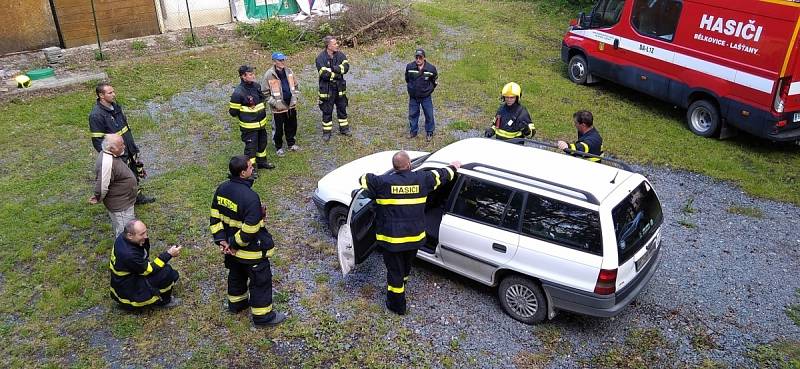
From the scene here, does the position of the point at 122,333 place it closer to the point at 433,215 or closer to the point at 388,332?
the point at 388,332

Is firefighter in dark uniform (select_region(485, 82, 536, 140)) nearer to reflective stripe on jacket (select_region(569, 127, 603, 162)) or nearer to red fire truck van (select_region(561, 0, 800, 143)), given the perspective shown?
reflective stripe on jacket (select_region(569, 127, 603, 162))

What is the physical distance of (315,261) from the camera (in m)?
6.47

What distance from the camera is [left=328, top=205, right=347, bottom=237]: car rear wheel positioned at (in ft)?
21.7

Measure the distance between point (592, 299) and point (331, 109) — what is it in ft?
18.5

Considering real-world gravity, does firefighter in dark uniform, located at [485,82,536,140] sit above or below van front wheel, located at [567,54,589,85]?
above

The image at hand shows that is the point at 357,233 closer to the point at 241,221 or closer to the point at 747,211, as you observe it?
the point at 241,221

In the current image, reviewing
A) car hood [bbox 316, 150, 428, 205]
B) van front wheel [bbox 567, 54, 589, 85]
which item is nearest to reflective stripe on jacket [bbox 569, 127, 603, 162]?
car hood [bbox 316, 150, 428, 205]

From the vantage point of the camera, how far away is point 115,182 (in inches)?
243

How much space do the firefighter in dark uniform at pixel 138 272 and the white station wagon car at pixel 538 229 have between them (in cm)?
170

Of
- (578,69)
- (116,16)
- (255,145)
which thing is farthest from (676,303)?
(116,16)

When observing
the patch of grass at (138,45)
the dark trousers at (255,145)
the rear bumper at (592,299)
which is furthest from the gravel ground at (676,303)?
the patch of grass at (138,45)

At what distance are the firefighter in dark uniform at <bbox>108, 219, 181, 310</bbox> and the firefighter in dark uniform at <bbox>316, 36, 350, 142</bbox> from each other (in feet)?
13.9

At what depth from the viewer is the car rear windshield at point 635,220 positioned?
4.93 metres

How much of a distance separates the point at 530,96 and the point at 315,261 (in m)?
6.47
